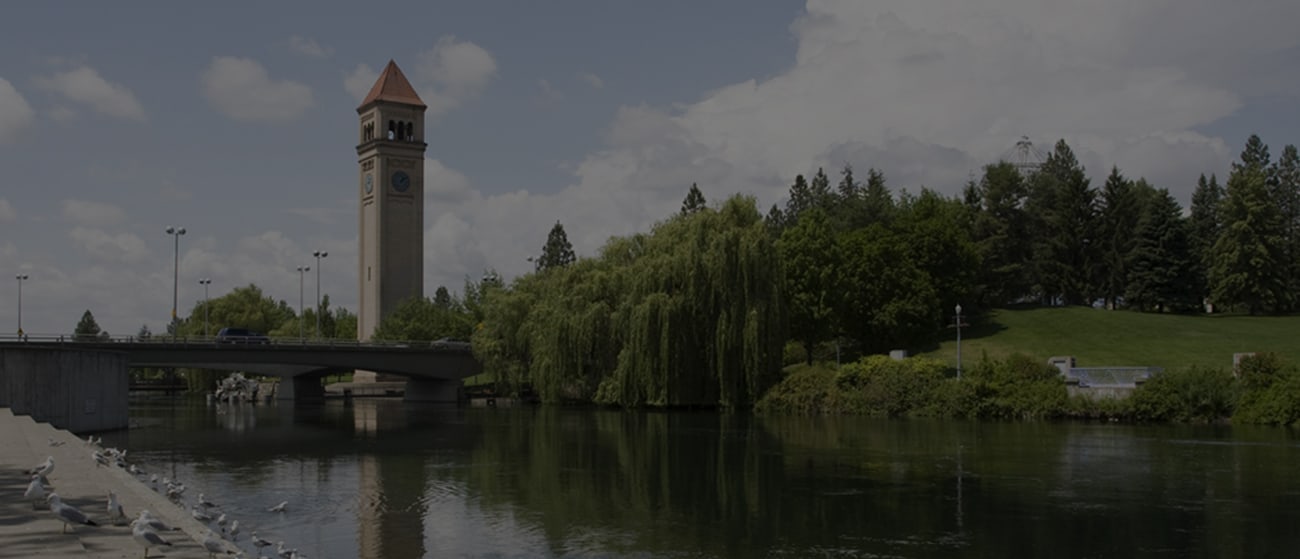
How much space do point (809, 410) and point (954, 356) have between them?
17481 mm

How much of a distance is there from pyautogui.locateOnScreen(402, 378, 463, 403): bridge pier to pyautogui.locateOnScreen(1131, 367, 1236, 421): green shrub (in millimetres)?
48046

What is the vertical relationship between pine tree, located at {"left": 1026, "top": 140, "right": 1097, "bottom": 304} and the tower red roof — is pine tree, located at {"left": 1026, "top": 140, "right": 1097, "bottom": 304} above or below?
below

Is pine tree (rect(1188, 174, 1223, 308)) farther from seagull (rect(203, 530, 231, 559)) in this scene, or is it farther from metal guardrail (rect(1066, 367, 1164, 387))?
seagull (rect(203, 530, 231, 559))

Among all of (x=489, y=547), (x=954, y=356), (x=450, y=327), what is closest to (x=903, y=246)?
(x=954, y=356)

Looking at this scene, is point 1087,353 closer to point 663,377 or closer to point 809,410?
point 809,410

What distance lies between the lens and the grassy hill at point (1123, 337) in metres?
69.6

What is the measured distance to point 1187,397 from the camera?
176ft

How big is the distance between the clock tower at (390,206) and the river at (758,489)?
240 feet

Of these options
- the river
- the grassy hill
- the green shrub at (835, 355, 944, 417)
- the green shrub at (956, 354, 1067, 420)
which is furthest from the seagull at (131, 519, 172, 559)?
the grassy hill

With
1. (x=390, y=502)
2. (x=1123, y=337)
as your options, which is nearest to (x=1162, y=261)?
(x=1123, y=337)

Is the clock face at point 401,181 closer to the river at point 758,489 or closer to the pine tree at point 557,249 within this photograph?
the pine tree at point 557,249

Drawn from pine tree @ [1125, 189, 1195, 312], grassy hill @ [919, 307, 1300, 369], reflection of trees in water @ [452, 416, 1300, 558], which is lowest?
reflection of trees in water @ [452, 416, 1300, 558]

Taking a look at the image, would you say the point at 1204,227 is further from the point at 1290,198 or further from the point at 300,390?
the point at 300,390

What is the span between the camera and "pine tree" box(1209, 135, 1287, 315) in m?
87.4
